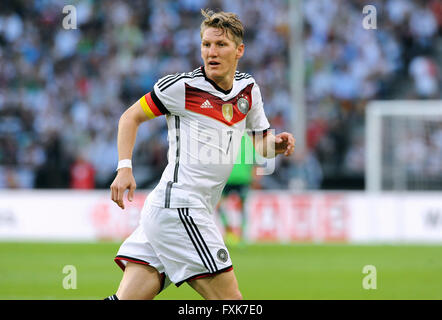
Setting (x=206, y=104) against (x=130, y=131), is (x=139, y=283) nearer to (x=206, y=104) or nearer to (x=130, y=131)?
(x=130, y=131)

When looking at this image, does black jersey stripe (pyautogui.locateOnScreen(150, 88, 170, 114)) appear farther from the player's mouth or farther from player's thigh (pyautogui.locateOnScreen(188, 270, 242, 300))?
player's thigh (pyautogui.locateOnScreen(188, 270, 242, 300))

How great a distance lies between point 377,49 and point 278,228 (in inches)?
270

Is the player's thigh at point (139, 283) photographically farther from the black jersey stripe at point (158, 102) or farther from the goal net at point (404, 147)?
Result: the goal net at point (404, 147)

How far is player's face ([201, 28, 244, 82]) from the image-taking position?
4.89 metres

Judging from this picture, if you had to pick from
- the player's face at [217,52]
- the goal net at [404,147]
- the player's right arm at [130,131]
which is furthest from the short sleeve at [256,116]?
the goal net at [404,147]

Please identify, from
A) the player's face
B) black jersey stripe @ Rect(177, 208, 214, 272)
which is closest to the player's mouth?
the player's face

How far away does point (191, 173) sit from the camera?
486 centimetres

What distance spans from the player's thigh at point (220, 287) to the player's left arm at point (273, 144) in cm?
93

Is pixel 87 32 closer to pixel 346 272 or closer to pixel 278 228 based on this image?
pixel 278 228

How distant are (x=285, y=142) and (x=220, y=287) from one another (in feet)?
3.50

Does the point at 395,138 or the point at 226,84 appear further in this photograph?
the point at 395,138

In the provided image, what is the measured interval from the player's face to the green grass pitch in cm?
391

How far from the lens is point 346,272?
10.9 meters
